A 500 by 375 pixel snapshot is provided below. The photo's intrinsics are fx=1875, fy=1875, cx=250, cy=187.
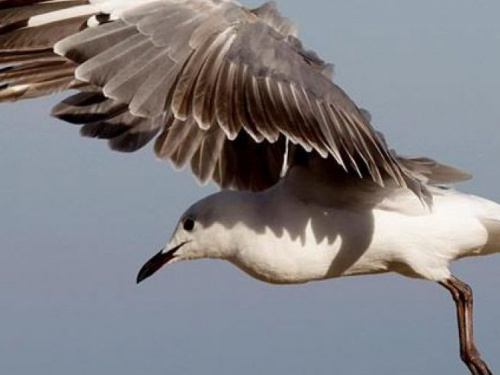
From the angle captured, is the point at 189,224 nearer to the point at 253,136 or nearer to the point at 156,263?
the point at 156,263

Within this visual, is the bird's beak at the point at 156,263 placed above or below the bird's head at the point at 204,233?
below

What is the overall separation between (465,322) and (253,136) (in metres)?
1.68

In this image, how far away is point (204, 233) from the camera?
8.80 m

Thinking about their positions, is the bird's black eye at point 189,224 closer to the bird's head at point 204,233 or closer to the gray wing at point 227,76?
the bird's head at point 204,233

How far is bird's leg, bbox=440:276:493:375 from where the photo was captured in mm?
8914

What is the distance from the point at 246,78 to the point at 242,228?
2.92 ft

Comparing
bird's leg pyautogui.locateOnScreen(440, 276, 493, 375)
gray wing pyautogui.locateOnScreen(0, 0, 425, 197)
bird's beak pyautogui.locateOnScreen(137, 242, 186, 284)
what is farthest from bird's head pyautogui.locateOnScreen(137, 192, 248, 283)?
bird's leg pyautogui.locateOnScreen(440, 276, 493, 375)

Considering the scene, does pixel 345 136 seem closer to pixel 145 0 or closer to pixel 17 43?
pixel 145 0

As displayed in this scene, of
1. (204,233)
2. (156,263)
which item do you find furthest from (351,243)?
(156,263)

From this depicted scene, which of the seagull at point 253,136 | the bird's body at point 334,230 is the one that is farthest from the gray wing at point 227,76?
the bird's body at point 334,230

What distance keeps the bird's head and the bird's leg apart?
1.07m

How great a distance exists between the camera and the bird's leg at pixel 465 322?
29.2 feet

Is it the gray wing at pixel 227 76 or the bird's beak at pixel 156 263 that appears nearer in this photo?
the gray wing at pixel 227 76

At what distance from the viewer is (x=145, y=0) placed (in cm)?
850
